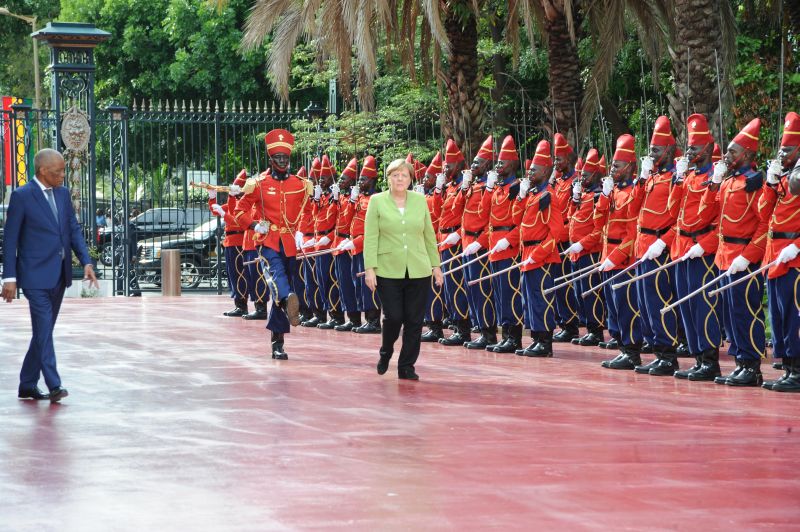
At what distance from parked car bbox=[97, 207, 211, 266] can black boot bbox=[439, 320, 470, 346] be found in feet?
31.8

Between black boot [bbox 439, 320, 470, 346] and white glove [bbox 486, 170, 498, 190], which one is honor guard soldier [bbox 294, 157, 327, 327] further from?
white glove [bbox 486, 170, 498, 190]

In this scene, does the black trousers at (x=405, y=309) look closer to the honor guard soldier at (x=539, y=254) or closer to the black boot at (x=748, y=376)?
the honor guard soldier at (x=539, y=254)

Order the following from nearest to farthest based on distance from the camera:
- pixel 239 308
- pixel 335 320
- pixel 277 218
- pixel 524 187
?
pixel 277 218 → pixel 524 187 → pixel 335 320 → pixel 239 308

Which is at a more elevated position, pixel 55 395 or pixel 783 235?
pixel 783 235

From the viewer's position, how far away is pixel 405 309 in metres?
11.3

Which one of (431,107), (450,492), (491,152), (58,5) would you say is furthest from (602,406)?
(58,5)

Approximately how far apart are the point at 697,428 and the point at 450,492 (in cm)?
263

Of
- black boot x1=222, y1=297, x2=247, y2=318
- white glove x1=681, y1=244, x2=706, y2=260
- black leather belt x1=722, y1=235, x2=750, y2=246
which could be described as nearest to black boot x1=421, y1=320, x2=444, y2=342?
black boot x1=222, y1=297, x2=247, y2=318

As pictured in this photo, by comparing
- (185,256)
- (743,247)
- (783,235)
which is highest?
(783,235)

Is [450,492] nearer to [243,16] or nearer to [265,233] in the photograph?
[265,233]

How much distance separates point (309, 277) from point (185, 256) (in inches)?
353

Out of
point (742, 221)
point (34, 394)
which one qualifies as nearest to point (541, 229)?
point (742, 221)

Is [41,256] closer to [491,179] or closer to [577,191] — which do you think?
[491,179]

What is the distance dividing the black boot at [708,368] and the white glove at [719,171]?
4.71ft
